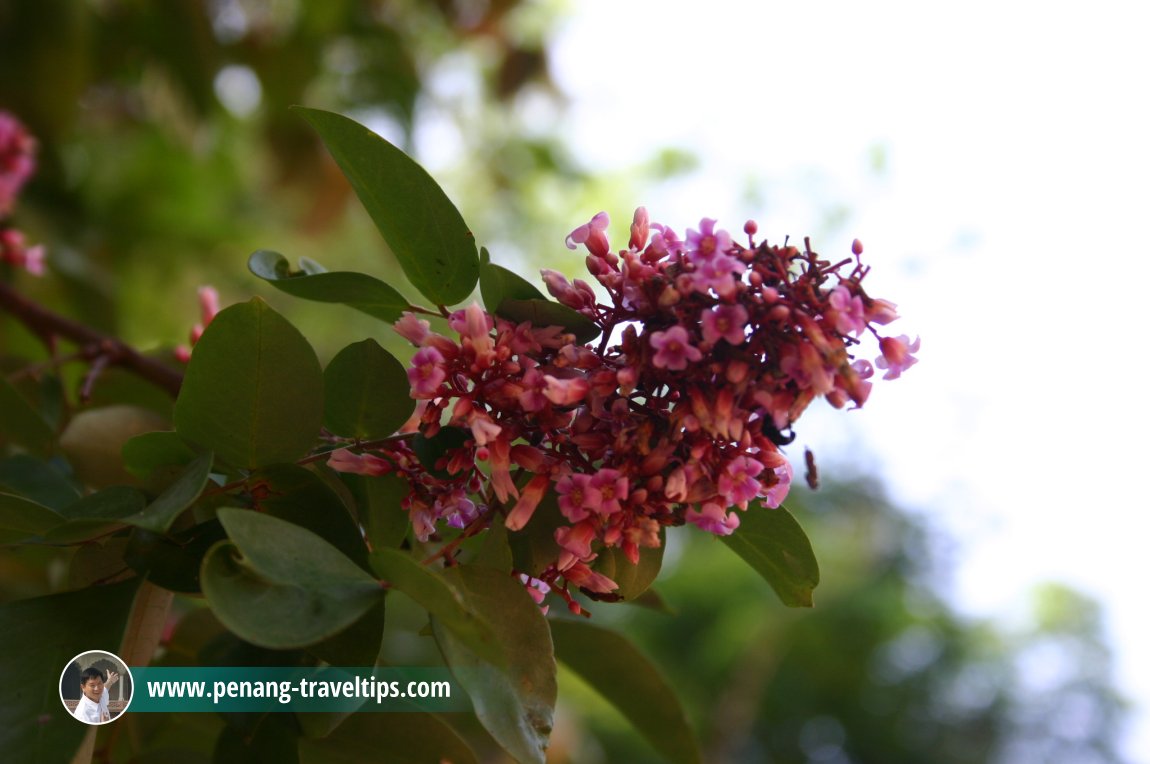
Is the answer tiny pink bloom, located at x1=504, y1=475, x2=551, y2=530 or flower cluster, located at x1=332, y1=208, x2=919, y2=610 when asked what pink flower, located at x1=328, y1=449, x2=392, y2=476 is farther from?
tiny pink bloom, located at x1=504, y1=475, x2=551, y2=530

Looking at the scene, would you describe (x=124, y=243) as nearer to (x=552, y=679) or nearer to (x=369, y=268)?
(x=552, y=679)

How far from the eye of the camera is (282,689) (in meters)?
0.74

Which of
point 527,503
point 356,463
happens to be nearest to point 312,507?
point 356,463

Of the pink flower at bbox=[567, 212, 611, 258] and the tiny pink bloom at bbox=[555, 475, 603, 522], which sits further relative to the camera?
the pink flower at bbox=[567, 212, 611, 258]

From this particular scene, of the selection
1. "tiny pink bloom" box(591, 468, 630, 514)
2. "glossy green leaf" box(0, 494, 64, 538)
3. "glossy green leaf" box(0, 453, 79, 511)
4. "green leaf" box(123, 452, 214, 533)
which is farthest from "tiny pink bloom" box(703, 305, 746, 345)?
"glossy green leaf" box(0, 453, 79, 511)

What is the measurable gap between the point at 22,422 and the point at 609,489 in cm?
66

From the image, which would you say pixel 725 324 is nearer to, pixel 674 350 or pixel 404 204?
pixel 674 350

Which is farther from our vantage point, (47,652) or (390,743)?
(390,743)

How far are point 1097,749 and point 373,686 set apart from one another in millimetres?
18386

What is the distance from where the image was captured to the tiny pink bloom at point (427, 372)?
0.70 m

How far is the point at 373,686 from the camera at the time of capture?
30.7 inches

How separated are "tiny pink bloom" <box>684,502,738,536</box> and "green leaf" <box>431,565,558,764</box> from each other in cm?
13

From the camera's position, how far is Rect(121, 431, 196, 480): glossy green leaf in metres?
0.75

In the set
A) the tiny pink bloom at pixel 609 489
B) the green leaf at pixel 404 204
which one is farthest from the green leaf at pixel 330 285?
the tiny pink bloom at pixel 609 489
